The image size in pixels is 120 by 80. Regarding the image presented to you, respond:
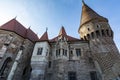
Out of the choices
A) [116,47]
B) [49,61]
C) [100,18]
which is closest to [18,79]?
[49,61]

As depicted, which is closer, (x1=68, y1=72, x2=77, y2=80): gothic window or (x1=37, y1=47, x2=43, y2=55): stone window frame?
(x1=68, y1=72, x2=77, y2=80): gothic window

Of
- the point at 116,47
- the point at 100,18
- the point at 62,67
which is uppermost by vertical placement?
the point at 100,18

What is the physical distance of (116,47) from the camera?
17922 millimetres

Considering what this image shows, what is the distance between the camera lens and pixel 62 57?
687 inches

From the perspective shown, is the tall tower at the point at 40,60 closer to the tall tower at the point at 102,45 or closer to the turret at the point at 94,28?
the tall tower at the point at 102,45

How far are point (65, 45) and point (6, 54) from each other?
31.3 ft

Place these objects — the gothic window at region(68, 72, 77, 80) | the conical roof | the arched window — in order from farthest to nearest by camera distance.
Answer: the conical roof
the gothic window at region(68, 72, 77, 80)
the arched window

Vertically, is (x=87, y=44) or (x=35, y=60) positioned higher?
(x=87, y=44)

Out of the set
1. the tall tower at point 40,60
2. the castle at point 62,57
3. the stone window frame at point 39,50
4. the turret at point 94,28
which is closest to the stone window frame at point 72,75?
the castle at point 62,57

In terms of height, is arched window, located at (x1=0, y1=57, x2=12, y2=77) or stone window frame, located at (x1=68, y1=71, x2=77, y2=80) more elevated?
arched window, located at (x1=0, y1=57, x2=12, y2=77)

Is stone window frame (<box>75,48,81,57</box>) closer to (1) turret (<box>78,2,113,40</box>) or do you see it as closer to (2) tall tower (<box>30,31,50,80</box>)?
(1) turret (<box>78,2,113,40</box>)

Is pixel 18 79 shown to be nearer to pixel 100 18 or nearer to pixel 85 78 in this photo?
pixel 85 78

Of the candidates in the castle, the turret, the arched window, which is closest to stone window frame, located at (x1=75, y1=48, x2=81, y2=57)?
the castle

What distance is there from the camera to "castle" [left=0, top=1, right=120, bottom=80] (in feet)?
50.9
